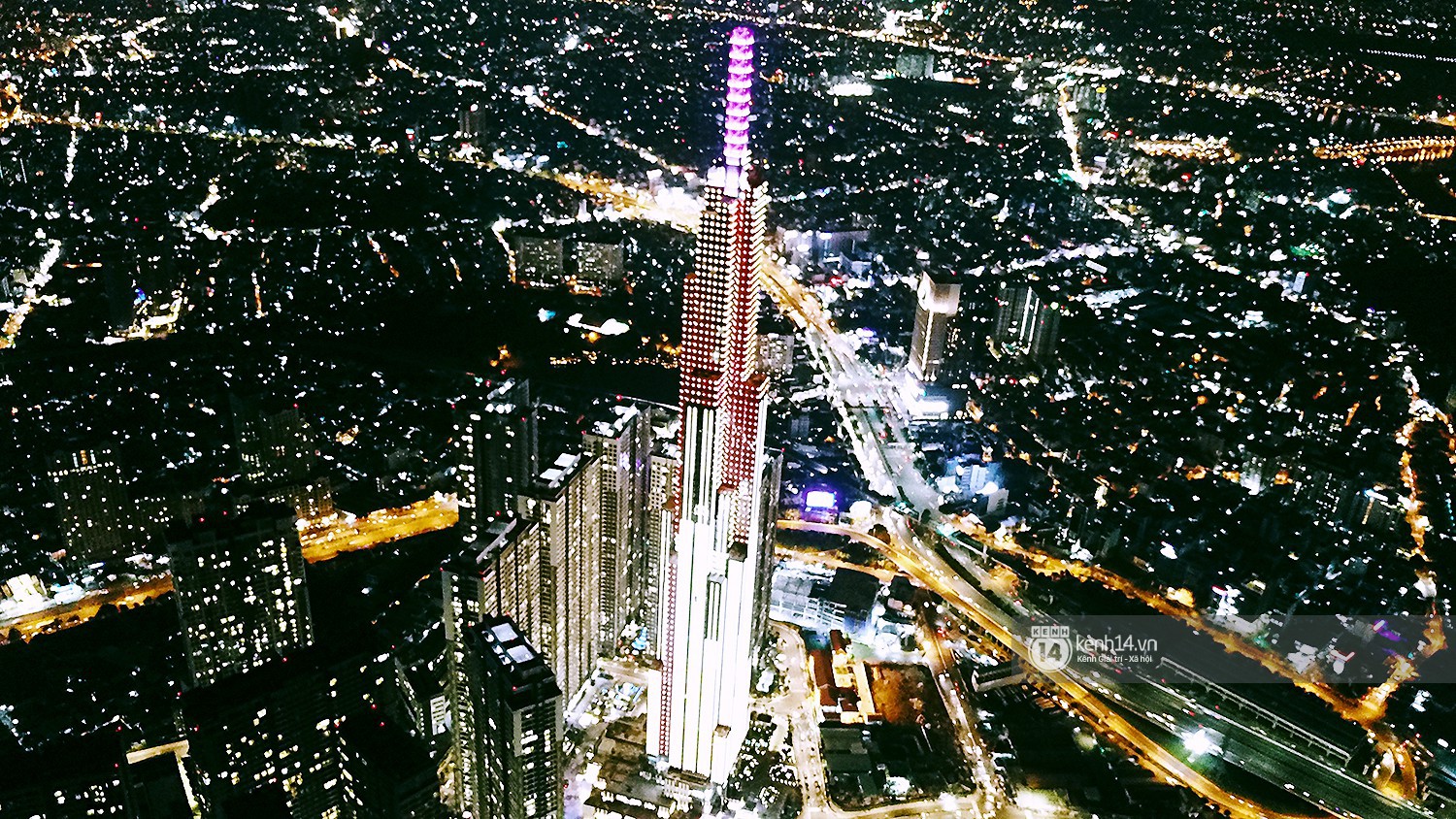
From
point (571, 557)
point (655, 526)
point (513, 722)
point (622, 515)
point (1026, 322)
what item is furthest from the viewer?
point (1026, 322)

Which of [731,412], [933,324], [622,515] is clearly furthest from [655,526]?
[933,324]

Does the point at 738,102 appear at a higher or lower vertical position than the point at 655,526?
higher

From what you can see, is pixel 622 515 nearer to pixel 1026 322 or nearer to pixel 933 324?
pixel 933 324

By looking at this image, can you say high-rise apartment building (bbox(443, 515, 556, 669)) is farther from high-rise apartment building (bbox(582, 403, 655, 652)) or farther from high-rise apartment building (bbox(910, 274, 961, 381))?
high-rise apartment building (bbox(910, 274, 961, 381))

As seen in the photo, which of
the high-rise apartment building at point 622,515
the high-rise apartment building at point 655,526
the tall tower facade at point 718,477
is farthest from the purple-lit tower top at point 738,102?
the high-rise apartment building at point 622,515

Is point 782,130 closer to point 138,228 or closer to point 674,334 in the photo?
point 674,334

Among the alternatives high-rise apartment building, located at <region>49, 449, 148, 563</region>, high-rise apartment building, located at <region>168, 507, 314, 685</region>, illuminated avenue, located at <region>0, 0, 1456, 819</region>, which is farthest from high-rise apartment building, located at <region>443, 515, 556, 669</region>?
high-rise apartment building, located at <region>49, 449, 148, 563</region>
